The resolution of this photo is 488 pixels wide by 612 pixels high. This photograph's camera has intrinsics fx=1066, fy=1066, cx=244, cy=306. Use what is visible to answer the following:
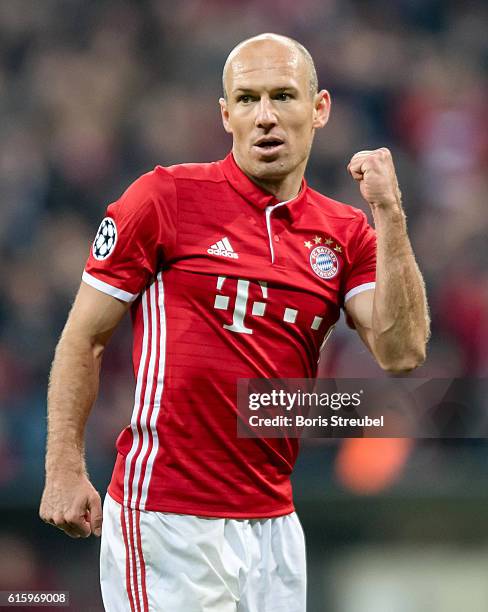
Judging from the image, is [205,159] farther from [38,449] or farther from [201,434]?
[201,434]

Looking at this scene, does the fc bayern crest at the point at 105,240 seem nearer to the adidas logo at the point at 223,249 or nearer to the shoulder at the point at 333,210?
the adidas logo at the point at 223,249

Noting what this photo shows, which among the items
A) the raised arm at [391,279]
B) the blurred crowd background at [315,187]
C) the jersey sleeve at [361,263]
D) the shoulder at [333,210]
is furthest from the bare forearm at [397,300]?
the blurred crowd background at [315,187]

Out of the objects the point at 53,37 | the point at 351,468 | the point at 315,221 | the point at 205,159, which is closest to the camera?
the point at 315,221

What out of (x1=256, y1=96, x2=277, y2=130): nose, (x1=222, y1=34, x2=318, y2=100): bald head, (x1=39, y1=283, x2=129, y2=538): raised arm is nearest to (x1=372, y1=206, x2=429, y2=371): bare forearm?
(x1=256, y1=96, x2=277, y2=130): nose

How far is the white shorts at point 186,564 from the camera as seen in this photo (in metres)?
2.56

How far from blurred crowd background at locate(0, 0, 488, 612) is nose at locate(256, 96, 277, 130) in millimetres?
2238

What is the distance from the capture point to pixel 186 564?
8.41 feet

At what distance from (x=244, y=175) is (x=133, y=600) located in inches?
45.1

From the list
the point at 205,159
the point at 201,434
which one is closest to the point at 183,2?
the point at 205,159

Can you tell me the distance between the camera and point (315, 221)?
2.97 m

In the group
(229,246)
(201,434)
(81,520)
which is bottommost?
(81,520)

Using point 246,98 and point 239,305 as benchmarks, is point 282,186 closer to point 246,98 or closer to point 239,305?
point 246,98

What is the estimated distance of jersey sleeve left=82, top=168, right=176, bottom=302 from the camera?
2.65 metres

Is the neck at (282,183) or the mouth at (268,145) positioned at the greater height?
the mouth at (268,145)
